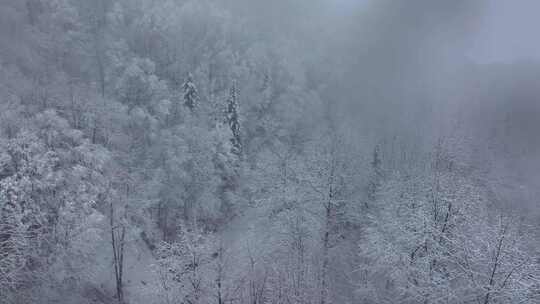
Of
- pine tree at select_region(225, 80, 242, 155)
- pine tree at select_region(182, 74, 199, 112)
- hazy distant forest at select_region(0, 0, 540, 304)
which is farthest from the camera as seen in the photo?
pine tree at select_region(225, 80, 242, 155)

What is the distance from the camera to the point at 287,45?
264 ft

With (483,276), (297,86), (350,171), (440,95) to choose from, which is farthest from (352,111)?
(483,276)

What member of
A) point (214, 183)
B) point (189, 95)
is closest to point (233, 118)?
point (189, 95)

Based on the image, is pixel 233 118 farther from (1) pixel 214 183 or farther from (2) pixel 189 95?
(1) pixel 214 183

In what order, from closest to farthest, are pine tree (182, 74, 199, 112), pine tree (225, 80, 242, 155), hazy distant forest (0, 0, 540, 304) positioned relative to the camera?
hazy distant forest (0, 0, 540, 304) → pine tree (182, 74, 199, 112) → pine tree (225, 80, 242, 155)

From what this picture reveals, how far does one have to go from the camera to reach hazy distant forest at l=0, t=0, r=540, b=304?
18.7 m

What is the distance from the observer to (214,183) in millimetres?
34469

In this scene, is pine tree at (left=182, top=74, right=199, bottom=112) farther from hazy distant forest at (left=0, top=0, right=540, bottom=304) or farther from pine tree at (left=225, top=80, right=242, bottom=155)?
pine tree at (left=225, top=80, right=242, bottom=155)

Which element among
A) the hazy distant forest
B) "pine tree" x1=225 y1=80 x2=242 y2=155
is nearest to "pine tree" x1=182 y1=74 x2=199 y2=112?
the hazy distant forest

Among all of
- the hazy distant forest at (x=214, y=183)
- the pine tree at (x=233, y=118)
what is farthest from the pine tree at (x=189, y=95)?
the pine tree at (x=233, y=118)

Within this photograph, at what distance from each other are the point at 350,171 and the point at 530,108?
360 ft

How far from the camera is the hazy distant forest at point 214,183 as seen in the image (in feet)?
61.2

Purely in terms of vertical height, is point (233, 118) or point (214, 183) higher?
point (233, 118)

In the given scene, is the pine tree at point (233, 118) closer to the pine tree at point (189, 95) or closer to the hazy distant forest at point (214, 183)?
the hazy distant forest at point (214, 183)
